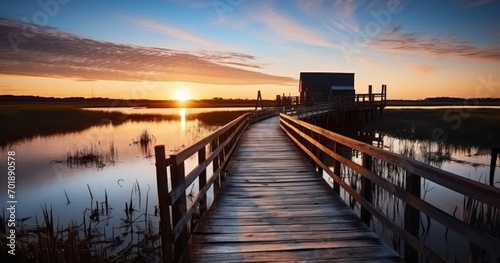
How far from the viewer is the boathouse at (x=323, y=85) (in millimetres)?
43312

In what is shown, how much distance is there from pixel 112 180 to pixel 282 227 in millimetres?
9502

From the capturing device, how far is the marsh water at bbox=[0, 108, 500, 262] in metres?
7.41

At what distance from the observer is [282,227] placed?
13.5 ft

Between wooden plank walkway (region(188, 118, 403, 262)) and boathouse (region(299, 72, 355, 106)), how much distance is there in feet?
125

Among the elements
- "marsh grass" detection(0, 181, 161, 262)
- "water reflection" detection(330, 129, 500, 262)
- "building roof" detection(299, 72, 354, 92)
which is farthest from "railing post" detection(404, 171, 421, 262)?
"building roof" detection(299, 72, 354, 92)

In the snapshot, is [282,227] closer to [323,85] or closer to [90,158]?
[90,158]

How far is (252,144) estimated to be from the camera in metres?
12.5

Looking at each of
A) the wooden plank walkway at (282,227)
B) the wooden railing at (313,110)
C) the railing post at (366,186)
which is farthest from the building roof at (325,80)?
the railing post at (366,186)

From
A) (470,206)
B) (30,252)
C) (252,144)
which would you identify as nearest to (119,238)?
(30,252)

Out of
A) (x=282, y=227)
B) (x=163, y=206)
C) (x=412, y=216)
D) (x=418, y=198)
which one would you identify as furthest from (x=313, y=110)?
(x=163, y=206)

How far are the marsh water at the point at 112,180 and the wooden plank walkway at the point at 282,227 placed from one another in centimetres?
215

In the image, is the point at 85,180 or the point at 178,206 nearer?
the point at 178,206

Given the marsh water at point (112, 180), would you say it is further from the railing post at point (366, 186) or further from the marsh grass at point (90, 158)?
the railing post at point (366, 186)

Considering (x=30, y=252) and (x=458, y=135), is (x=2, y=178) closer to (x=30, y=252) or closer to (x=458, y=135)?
(x=30, y=252)
